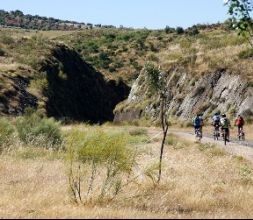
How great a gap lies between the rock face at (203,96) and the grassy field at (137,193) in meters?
30.6

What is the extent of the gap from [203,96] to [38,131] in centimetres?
2962

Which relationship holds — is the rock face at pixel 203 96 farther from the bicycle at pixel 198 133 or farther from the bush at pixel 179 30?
the bush at pixel 179 30

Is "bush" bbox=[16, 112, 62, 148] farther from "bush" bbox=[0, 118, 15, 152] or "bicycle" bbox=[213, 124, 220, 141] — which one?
"bicycle" bbox=[213, 124, 220, 141]

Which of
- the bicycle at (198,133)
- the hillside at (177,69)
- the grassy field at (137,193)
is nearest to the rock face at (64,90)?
the hillside at (177,69)

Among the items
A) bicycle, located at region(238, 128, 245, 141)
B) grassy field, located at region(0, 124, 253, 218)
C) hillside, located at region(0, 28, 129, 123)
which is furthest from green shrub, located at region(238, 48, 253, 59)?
grassy field, located at region(0, 124, 253, 218)

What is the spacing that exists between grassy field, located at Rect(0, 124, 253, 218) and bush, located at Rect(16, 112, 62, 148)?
5761 mm

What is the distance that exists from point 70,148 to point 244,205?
4.08 m

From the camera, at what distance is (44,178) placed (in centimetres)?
1599

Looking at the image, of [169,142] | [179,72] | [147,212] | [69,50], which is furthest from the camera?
[69,50]

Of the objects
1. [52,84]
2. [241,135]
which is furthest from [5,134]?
[52,84]

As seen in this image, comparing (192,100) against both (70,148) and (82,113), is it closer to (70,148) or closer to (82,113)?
(82,113)

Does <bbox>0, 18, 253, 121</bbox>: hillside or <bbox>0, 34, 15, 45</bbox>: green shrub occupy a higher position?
<bbox>0, 34, 15, 45</bbox>: green shrub

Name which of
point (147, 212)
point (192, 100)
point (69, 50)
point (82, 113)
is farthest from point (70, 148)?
point (69, 50)

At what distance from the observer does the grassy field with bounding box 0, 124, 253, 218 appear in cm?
1144
